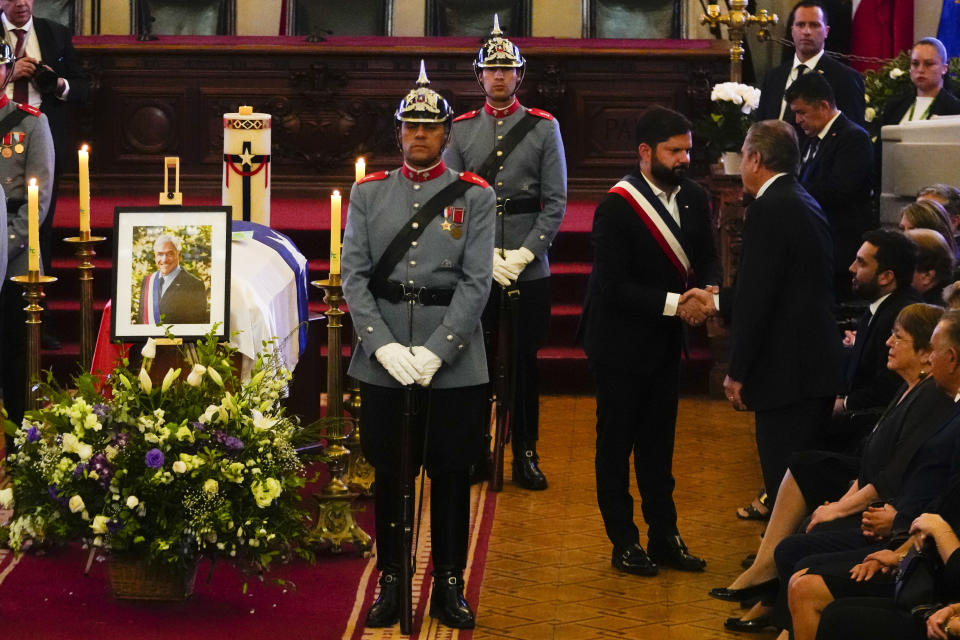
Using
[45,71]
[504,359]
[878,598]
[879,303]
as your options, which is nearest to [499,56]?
[504,359]

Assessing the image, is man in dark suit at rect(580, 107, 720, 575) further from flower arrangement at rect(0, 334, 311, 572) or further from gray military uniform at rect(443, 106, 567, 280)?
flower arrangement at rect(0, 334, 311, 572)

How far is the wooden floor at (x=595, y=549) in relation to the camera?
4816mm

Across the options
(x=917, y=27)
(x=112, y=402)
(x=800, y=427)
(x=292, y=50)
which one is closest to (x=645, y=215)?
(x=800, y=427)

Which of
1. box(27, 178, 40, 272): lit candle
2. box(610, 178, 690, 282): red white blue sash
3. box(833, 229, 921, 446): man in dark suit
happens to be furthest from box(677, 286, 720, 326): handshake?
box(27, 178, 40, 272): lit candle

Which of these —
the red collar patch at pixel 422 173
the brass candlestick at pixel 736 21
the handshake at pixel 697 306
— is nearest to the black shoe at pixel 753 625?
the handshake at pixel 697 306

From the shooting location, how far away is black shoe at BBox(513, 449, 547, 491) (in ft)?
21.0

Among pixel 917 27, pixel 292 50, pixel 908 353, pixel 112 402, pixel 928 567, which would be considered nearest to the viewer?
pixel 928 567

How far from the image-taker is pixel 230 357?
17.5 ft

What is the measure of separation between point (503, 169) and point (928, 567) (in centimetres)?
308

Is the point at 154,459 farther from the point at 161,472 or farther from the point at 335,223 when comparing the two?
the point at 335,223

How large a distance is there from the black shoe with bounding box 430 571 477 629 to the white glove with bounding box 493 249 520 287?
171cm

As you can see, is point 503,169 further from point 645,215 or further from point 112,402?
point 112,402

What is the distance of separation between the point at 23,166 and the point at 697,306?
9.24 feet

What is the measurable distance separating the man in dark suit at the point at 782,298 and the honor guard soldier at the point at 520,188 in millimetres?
1434
